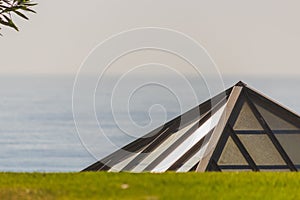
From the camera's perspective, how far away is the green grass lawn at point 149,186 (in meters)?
16.3

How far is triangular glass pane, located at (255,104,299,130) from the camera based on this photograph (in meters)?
27.5

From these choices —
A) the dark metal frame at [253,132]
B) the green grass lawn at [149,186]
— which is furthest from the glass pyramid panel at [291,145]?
the green grass lawn at [149,186]

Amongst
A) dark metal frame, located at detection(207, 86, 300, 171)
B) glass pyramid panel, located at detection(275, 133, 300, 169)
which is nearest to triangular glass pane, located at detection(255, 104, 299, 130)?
dark metal frame, located at detection(207, 86, 300, 171)

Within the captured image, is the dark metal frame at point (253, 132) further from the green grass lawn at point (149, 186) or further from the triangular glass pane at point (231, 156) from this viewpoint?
the green grass lawn at point (149, 186)

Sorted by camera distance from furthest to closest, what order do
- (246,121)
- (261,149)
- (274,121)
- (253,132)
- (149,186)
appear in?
(274,121) < (246,121) < (253,132) < (261,149) < (149,186)

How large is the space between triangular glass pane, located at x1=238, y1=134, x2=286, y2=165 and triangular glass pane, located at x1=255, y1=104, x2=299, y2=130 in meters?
0.48

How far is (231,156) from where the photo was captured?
26.5 m

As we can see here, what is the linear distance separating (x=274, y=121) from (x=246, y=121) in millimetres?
913

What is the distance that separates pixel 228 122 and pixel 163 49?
4.54 metres

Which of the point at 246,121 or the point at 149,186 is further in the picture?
the point at 246,121

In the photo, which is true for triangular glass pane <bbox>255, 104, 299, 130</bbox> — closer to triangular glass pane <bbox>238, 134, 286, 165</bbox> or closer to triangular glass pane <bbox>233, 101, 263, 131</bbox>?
triangular glass pane <bbox>233, 101, 263, 131</bbox>

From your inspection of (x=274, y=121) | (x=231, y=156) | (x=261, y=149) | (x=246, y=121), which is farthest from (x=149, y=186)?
(x=274, y=121)

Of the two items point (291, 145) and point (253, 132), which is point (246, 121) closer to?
point (253, 132)

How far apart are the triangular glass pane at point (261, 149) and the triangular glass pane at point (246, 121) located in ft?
0.98
